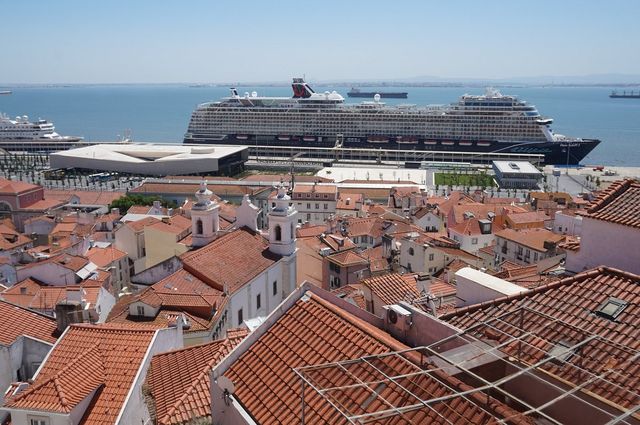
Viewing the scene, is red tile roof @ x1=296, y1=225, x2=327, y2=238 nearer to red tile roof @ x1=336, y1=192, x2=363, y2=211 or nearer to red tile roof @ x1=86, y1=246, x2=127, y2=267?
red tile roof @ x1=86, y1=246, x2=127, y2=267

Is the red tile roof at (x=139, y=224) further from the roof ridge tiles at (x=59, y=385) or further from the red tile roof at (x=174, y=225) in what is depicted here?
the roof ridge tiles at (x=59, y=385)

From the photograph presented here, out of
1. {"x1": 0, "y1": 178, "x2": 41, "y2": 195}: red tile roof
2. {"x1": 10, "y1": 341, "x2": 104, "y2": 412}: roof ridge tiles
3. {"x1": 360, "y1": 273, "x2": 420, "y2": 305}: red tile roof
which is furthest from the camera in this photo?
{"x1": 0, "y1": 178, "x2": 41, "y2": 195}: red tile roof

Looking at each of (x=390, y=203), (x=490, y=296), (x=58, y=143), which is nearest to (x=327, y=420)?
(x=490, y=296)

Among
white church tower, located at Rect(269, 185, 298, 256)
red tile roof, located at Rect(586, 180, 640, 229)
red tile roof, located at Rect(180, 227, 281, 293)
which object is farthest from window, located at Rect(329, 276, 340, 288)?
red tile roof, located at Rect(586, 180, 640, 229)

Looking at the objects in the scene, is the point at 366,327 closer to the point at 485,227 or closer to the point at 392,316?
the point at 392,316

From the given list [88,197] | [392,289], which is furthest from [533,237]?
[88,197]

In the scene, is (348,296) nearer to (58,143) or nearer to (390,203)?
(390,203)
